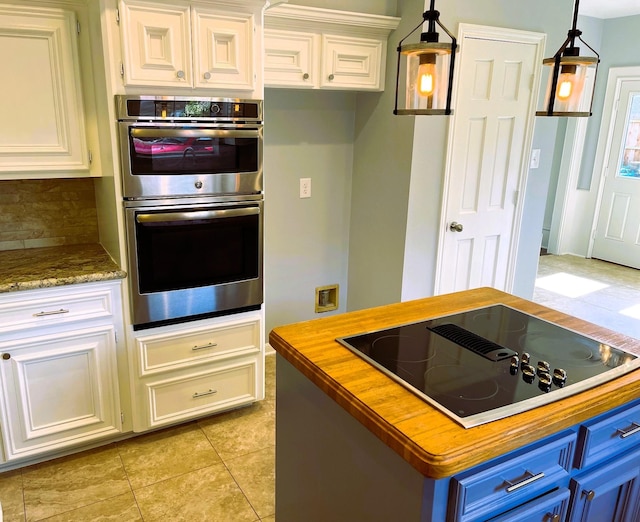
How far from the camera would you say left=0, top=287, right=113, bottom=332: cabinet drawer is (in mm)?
2064

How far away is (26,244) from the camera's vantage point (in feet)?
8.44

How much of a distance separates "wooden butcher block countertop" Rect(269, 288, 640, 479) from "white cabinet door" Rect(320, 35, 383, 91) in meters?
1.65

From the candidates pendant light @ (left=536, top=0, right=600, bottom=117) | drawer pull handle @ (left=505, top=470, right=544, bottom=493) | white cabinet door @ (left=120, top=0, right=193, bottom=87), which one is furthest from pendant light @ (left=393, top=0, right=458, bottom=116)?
white cabinet door @ (left=120, top=0, right=193, bottom=87)

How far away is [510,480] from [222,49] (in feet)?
6.35

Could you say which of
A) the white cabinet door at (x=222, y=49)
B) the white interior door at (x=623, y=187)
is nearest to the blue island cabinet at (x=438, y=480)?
the white cabinet door at (x=222, y=49)

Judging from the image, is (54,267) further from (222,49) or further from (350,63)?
(350,63)

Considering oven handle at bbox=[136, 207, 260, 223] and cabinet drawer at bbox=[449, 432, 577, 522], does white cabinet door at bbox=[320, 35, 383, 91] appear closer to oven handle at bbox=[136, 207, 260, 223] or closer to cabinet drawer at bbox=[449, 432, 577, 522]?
oven handle at bbox=[136, 207, 260, 223]

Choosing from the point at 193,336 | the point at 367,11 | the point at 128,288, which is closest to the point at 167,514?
the point at 193,336

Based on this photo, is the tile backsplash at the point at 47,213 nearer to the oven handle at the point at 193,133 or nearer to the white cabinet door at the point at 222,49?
the oven handle at the point at 193,133

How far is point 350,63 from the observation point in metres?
2.91

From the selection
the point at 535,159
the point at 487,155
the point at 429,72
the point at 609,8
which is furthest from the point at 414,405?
the point at 609,8

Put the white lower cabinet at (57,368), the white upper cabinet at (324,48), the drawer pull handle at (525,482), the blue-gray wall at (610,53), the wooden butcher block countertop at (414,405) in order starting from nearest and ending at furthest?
the wooden butcher block countertop at (414,405)
the drawer pull handle at (525,482)
the white lower cabinet at (57,368)
the white upper cabinet at (324,48)
the blue-gray wall at (610,53)

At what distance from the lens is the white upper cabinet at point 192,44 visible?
202 cm

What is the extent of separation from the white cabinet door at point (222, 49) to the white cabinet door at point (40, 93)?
56cm
